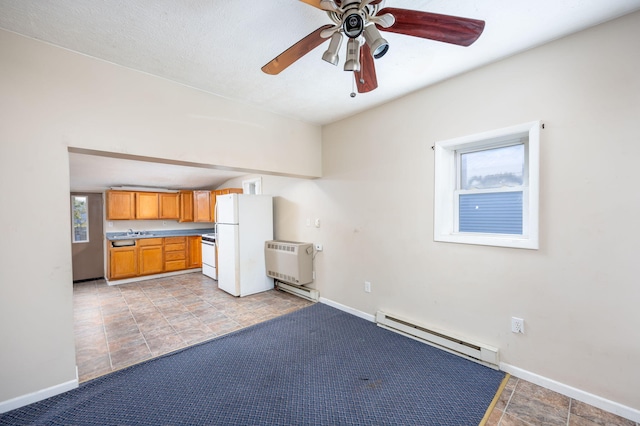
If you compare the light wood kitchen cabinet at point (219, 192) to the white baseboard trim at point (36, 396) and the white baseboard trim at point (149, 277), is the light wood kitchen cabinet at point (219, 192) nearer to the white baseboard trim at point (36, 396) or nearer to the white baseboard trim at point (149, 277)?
the white baseboard trim at point (149, 277)

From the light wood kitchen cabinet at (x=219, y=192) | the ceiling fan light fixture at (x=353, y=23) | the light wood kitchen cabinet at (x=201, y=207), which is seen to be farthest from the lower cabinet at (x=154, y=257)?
the ceiling fan light fixture at (x=353, y=23)

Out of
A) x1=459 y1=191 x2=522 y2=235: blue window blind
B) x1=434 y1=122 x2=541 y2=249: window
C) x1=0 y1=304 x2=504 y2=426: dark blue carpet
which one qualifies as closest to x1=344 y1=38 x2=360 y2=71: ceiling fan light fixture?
x1=434 y1=122 x2=541 y2=249: window

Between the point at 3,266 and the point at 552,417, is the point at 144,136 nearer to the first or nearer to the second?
the point at 3,266

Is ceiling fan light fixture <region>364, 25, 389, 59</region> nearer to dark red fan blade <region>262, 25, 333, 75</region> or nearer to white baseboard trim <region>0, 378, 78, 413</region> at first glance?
dark red fan blade <region>262, 25, 333, 75</region>

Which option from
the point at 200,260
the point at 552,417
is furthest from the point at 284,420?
the point at 200,260

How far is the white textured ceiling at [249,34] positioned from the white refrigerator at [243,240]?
2094 millimetres

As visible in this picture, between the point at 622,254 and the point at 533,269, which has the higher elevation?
the point at 622,254

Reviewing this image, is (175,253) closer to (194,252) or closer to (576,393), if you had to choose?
(194,252)

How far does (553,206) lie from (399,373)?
175cm

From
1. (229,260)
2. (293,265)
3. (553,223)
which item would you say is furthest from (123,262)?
(553,223)

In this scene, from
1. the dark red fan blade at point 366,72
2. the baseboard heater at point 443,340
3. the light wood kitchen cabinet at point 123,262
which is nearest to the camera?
the dark red fan blade at point 366,72

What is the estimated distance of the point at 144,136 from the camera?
2.22 meters

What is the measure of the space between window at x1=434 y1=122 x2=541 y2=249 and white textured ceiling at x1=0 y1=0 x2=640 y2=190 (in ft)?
2.20

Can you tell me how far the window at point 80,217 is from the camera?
A: 207 inches
